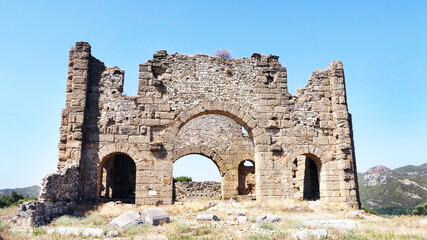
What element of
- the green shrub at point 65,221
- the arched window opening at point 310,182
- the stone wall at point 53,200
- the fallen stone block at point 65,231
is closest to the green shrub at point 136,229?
the fallen stone block at point 65,231

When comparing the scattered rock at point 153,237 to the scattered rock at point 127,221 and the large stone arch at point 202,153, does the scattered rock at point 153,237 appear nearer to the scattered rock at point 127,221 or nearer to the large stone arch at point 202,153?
the scattered rock at point 127,221

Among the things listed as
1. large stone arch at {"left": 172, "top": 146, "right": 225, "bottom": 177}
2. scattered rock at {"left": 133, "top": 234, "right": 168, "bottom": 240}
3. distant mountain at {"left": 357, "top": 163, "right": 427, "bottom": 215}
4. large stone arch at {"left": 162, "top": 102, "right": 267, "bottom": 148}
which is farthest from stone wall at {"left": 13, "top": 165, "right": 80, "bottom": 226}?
distant mountain at {"left": 357, "top": 163, "right": 427, "bottom": 215}

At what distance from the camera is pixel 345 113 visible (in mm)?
12797

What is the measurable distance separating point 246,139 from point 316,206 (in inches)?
334

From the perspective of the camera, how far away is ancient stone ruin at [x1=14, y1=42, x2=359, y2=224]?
11.6 meters

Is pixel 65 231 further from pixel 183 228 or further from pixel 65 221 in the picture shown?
pixel 183 228

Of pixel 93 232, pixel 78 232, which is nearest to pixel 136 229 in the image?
pixel 93 232

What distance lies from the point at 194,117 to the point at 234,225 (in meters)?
5.49

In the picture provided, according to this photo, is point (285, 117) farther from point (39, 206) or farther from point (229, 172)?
point (39, 206)

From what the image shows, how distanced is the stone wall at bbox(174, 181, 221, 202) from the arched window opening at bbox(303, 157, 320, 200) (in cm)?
728

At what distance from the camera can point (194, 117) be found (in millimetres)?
12391

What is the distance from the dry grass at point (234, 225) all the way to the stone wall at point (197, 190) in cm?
932

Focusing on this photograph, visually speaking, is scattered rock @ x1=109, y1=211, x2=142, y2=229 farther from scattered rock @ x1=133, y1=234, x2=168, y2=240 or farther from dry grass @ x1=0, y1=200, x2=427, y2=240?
scattered rock @ x1=133, y1=234, x2=168, y2=240

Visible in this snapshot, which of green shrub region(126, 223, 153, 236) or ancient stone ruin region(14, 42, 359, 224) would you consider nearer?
green shrub region(126, 223, 153, 236)
